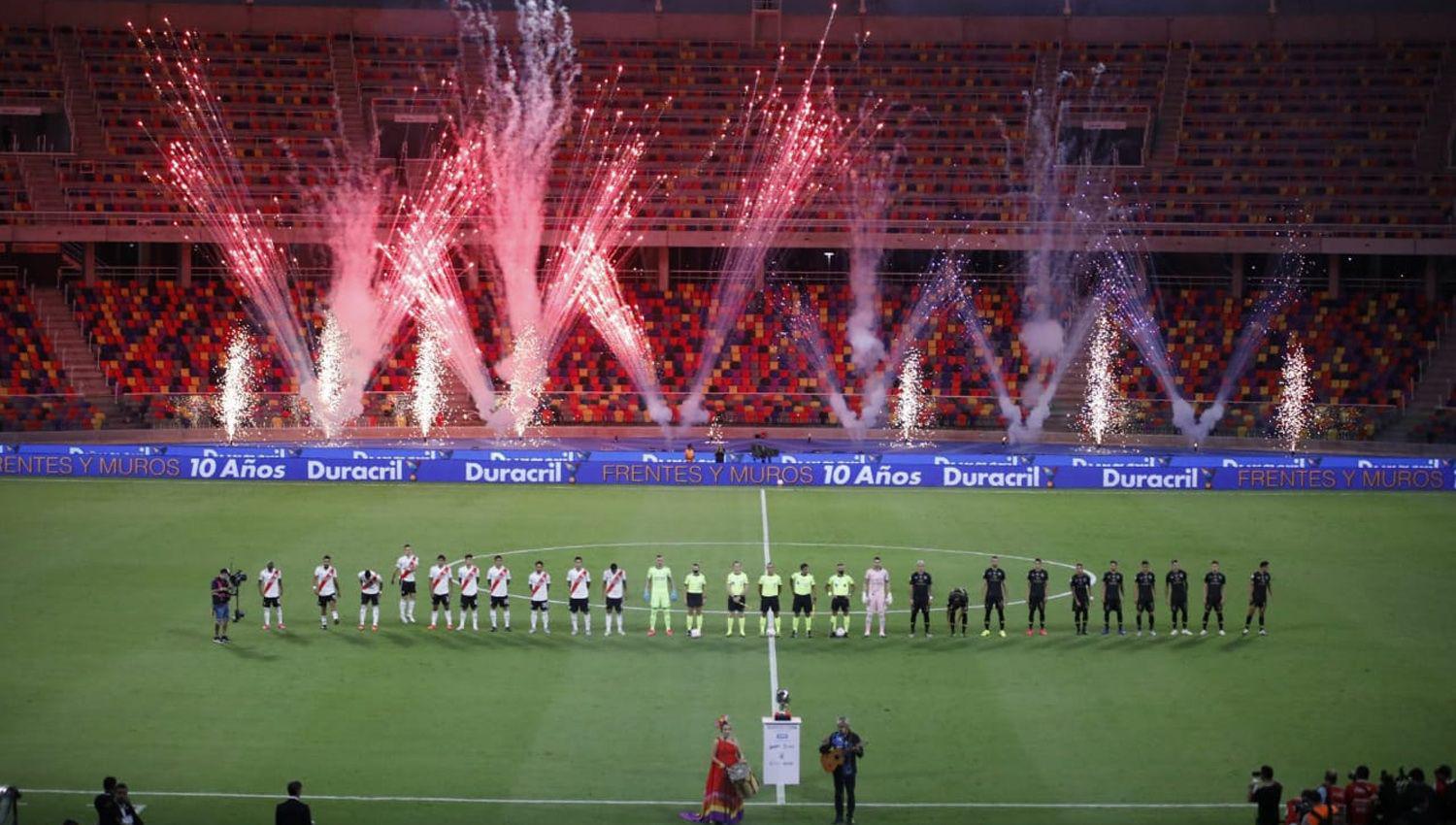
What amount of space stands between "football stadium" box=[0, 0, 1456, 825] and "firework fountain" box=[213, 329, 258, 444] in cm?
18

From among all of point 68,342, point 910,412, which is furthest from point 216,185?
point 910,412

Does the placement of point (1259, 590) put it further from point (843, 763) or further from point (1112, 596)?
point (843, 763)

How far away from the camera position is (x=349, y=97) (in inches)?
2532

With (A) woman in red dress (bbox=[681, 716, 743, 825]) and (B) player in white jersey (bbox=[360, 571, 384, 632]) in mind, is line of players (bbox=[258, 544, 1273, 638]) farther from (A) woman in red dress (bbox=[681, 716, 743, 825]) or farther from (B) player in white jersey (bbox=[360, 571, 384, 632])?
(A) woman in red dress (bbox=[681, 716, 743, 825])

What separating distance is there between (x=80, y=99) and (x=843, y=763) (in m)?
54.0

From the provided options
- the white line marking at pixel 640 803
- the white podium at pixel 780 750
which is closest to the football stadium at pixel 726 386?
the white line marking at pixel 640 803

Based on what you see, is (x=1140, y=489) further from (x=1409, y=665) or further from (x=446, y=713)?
(x=446, y=713)

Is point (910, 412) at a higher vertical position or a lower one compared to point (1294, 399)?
lower

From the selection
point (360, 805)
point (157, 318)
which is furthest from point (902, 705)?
point (157, 318)

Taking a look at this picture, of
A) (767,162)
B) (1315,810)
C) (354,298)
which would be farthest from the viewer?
(767,162)

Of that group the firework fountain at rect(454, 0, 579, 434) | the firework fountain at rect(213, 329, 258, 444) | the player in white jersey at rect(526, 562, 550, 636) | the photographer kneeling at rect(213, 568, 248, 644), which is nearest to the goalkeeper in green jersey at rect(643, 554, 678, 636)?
the player in white jersey at rect(526, 562, 550, 636)

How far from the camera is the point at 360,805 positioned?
1816 cm

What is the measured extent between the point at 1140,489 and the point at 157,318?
1358 inches

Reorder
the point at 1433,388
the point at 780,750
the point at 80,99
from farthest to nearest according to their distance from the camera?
the point at 80,99, the point at 1433,388, the point at 780,750
